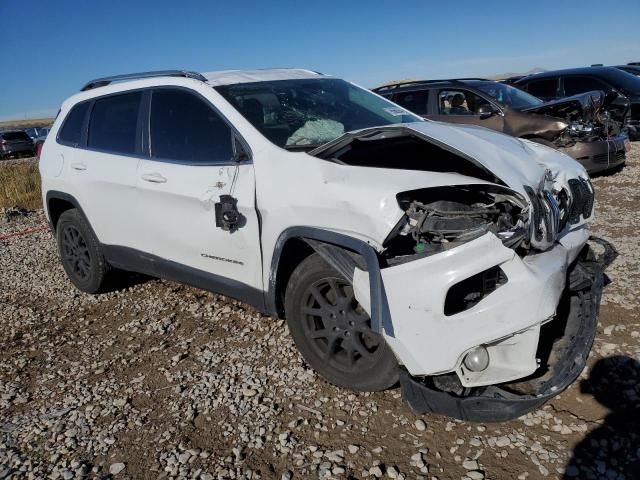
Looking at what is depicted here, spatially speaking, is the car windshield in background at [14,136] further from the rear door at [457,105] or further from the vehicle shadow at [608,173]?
the vehicle shadow at [608,173]

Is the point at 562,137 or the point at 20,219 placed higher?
the point at 562,137

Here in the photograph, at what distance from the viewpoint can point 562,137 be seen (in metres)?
8.07

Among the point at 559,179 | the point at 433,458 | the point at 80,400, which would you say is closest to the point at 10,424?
the point at 80,400

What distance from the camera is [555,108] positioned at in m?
8.25

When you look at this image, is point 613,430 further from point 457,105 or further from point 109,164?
point 457,105

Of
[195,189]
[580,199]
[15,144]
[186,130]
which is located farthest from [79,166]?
[15,144]

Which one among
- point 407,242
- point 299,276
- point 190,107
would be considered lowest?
point 299,276

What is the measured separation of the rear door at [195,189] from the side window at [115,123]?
25cm

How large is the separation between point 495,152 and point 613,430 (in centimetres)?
147

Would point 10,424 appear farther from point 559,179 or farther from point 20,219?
point 20,219

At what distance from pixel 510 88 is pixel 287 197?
806 cm

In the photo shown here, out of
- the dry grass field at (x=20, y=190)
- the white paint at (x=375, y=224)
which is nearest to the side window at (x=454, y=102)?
the white paint at (x=375, y=224)

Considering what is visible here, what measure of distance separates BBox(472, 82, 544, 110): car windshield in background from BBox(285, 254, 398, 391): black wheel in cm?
723

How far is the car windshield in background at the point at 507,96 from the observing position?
29.8 feet
